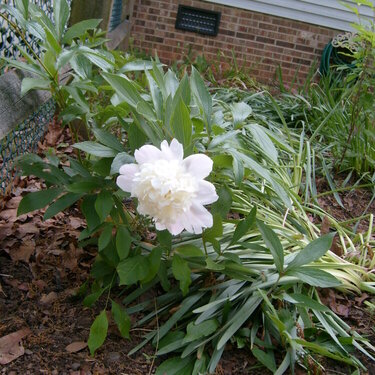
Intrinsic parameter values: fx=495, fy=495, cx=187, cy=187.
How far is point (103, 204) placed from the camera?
59.0 inches

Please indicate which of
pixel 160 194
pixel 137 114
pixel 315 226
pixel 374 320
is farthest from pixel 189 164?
pixel 315 226

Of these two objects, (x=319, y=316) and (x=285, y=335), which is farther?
(x=319, y=316)

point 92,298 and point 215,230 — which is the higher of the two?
point 215,230

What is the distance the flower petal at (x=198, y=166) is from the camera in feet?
4.17

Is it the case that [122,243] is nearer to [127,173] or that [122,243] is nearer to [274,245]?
[127,173]

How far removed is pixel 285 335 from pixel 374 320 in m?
0.54

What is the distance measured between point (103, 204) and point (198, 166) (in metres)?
0.38

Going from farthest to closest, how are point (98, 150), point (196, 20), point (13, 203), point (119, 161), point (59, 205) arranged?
1. point (196, 20)
2. point (13, 203)
3. point (59, 205)
4. point (98, 150)
5. point (119, 161)

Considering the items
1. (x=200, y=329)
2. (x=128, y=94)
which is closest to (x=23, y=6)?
(x=128, y=94)

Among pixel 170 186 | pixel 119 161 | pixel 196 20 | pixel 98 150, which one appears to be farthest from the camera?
pixel 196 20

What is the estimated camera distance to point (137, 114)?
1.52 meters

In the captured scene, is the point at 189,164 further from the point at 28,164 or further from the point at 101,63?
the point at 28,164

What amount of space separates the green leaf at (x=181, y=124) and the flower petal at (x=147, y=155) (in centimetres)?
17

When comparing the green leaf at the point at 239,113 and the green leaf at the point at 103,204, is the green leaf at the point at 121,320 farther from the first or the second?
the green leaf at the point at 239,113
